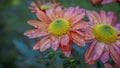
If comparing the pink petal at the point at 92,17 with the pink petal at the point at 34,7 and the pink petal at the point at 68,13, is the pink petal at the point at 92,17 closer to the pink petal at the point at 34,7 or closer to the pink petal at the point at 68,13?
the pink petal at the point at 68,13

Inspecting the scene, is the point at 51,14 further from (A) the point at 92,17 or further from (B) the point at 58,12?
(A) the point at 92,17

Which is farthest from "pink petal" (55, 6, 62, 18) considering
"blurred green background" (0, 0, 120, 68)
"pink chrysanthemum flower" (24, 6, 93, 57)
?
"blurred green background" (0, 0, 120, 68)

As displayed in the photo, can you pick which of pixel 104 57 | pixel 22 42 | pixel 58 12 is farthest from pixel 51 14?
pixel 22 42

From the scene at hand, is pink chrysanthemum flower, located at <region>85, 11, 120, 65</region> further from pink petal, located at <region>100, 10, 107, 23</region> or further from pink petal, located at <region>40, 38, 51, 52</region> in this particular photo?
pink petal, located at <region>40, 38, 51, 52</region>

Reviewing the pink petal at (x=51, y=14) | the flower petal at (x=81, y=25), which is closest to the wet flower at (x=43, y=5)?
the pink petal at (x=51, y=14)

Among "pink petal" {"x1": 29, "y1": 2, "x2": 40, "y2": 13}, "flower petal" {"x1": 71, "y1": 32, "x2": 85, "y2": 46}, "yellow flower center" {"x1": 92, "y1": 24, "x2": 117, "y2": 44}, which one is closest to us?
"flower petal" {"x1": 71, "y1": 32, "x2": 85, "y2": 46}

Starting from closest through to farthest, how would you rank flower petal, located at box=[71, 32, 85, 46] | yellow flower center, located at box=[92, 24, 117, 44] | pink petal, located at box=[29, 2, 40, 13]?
flower petal, located at box=[71, 32, 85, 46], yellow flower center, located at box=[92, 24, 117, 44], pink petal, located at box=[29, 2, 40, 13]
